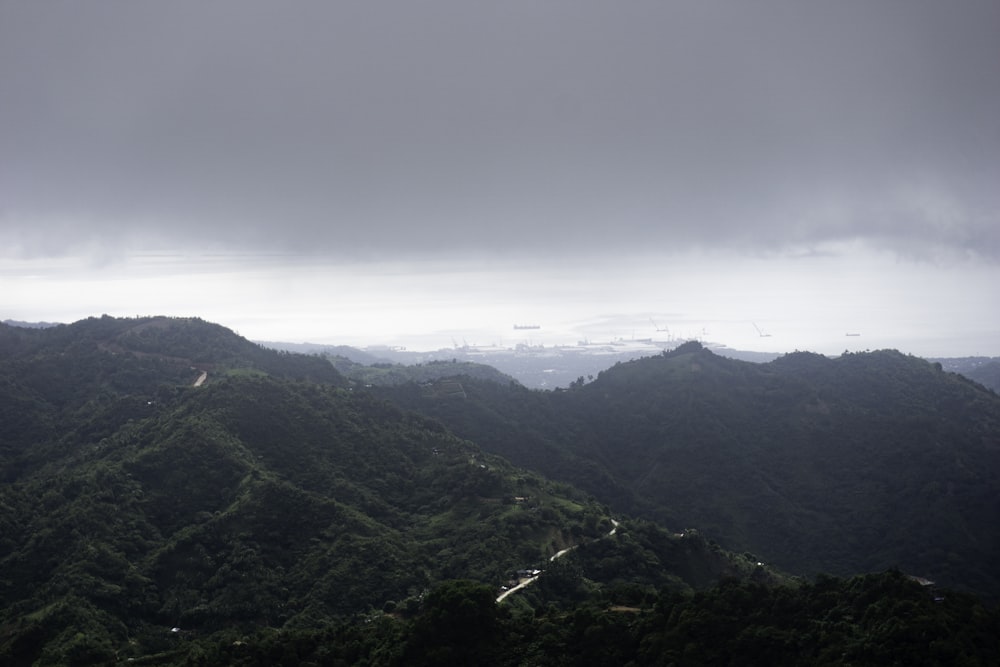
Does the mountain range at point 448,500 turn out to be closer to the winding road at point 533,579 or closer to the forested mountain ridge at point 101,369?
the forested mountain ridge at point 101,369

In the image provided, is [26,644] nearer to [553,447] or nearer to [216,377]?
[216,377]

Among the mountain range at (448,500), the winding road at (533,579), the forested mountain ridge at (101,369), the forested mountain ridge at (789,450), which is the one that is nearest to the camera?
the mountain range at (448,500)

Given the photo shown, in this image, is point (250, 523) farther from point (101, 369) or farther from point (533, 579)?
point (101, 369)

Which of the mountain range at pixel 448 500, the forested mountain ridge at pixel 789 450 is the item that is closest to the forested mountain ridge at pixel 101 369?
the mountain range at pixel 448 500

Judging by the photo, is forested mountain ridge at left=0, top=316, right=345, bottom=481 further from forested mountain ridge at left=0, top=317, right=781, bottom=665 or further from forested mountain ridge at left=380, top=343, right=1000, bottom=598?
forested mountain ridge at left=380, top=343, right=1000, bottom=598

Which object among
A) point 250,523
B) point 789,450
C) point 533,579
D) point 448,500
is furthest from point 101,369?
point 789,450

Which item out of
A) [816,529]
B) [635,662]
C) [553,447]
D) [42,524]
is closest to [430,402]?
[553,447]
